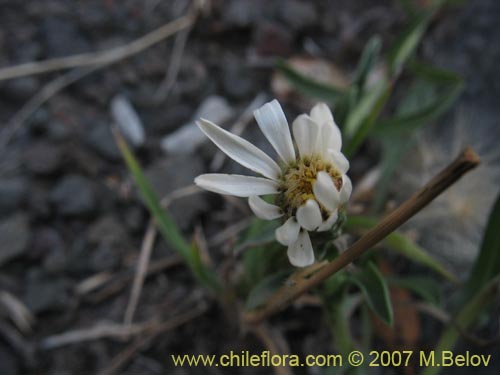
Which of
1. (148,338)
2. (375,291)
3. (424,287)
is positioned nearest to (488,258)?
(424,287)

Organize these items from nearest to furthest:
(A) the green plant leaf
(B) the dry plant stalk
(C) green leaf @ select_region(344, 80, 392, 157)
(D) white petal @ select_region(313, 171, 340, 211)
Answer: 1. (B) the dry plant stalk
2. (D) white petal @ select_region(313, 171, 340, 211)
3. (C) green leaf @ select_region(344, 80, 392, 157)
4. (A) the green plant leaf

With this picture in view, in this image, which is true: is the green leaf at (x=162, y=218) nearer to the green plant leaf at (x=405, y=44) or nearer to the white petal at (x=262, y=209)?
the white petal at (x=262, y=209)

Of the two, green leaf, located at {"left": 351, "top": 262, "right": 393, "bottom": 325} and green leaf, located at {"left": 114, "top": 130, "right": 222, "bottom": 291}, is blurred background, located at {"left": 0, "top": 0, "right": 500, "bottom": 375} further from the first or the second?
green leaf, located at {"left": 351, "top": 262, "right": 393, "bottom": 325}

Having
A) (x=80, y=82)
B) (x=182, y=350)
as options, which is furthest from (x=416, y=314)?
(x=80, y=82)

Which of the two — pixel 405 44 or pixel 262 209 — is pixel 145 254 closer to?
pixel 262 209

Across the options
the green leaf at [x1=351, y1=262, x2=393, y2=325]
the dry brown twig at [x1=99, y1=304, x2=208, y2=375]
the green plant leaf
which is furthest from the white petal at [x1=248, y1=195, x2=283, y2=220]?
the green plant leaf

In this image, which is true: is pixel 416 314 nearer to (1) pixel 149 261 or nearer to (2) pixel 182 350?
(2) pixel 182 350
